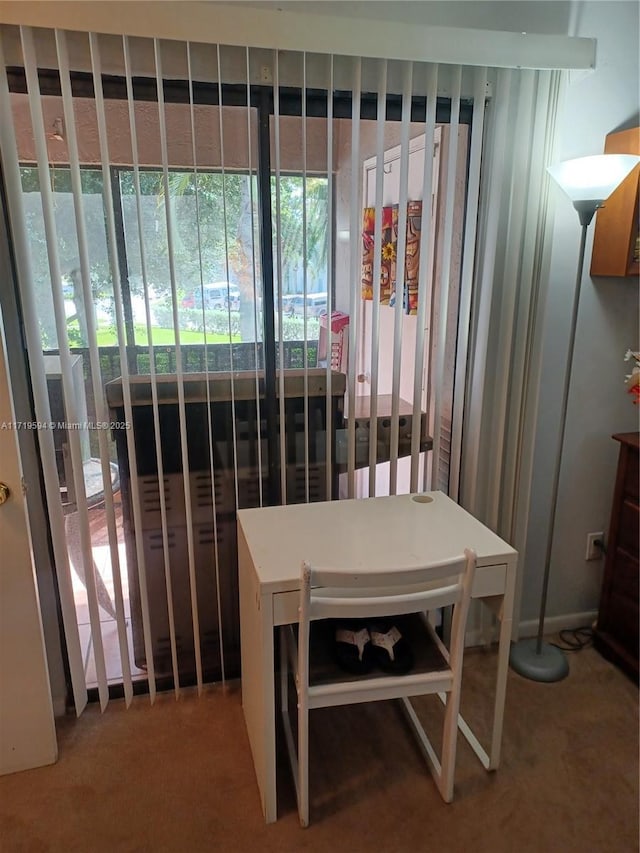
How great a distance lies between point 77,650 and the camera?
194 centimetres

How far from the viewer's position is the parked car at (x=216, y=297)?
1.76 meters

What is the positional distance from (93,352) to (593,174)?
1.58m

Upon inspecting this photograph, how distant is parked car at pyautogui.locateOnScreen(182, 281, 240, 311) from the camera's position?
1764 millimetres

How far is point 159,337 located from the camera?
177cm

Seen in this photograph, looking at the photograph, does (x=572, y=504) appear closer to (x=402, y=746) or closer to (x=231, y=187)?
(x=402, y=746)

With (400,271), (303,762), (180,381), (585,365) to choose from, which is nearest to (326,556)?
(303,762)

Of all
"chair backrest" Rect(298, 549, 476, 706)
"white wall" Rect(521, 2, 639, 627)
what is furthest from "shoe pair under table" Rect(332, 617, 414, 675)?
"white wall" Rect(521, 2, 639, 627)

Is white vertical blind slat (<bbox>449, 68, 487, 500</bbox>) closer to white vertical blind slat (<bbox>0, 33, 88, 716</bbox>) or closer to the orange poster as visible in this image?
the orange poster

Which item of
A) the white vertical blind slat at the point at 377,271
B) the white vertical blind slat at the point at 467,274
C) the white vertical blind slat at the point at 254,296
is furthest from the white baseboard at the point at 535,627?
the white vertical blind slat at the point at 254,296

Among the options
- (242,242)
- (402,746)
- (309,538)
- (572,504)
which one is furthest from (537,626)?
(242,242)

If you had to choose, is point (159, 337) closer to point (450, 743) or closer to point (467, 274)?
point (467, 274)

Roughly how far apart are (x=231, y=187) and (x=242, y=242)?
0.52ft

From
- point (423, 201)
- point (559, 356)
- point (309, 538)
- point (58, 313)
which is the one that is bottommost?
point (309, 538)

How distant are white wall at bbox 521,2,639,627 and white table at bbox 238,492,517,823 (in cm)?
67
